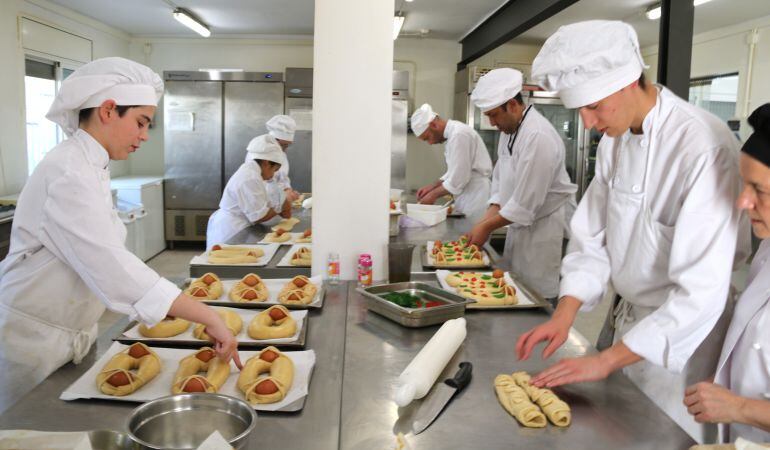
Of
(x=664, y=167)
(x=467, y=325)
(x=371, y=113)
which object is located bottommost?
(x=467, y=325)

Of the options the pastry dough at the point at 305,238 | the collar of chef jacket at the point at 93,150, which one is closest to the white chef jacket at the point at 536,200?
the pastry dough at the point at 305,238

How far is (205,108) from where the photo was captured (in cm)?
639

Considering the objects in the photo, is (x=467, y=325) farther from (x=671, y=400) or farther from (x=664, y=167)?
(x=664, y=167)

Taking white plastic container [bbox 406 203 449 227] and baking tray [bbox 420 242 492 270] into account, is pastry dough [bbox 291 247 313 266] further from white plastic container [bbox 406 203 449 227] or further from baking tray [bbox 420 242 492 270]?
white plastic container [bbox 406 203 449 227]

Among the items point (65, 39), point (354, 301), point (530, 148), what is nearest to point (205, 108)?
point (65, 39)

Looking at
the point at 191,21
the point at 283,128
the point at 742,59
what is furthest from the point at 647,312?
the point at 742,59

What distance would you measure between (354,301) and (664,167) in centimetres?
113

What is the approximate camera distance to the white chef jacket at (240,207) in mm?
3676

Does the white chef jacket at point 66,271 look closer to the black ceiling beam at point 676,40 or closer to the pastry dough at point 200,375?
the pastry dough at point 200,375

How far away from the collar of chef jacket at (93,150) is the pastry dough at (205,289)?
0.62m

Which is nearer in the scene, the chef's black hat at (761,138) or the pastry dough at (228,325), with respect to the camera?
the chef's black hat at (761,138)

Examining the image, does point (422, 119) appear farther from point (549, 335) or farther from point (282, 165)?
point (549, 335)

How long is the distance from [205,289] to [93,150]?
0.70m

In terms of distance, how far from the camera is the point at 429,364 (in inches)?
58.2
